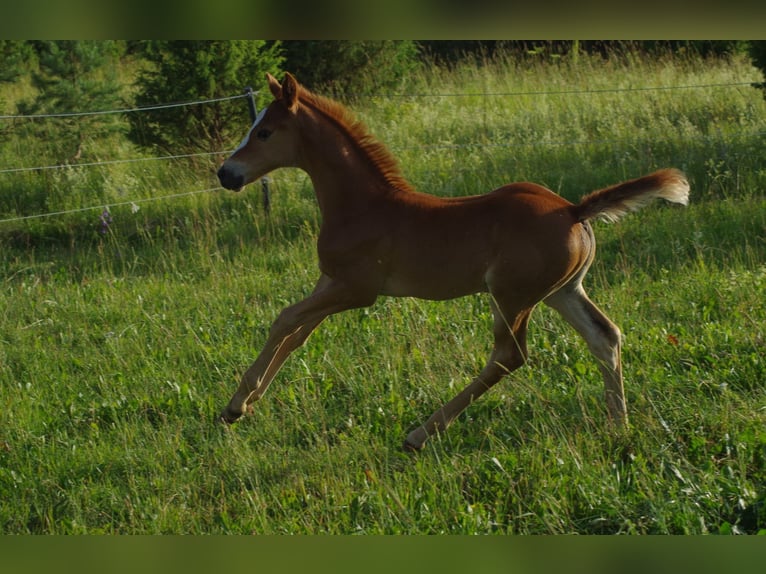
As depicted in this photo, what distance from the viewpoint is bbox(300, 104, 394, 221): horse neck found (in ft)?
14.8

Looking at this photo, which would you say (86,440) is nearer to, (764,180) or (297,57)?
(764,180)

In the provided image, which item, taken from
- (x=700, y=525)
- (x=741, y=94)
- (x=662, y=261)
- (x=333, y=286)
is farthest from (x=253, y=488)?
(x=741, y=94)

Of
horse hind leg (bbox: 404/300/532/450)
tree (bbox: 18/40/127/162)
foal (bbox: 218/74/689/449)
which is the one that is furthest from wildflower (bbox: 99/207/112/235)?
horse hind leg (bbox: 404/300/532/450)

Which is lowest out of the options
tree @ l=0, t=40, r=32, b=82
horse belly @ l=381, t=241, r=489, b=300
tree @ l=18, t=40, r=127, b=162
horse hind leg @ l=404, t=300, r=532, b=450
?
horse hind leg @ l=404, t=300, r=532, b=450

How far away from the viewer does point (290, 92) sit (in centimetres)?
445

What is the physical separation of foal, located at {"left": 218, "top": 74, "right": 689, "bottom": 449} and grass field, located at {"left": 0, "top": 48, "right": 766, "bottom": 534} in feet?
0.94

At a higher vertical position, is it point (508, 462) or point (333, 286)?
point (333, 286)

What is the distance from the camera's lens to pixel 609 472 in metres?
3.75

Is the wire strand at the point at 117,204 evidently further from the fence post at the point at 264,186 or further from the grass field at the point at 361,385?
the fence post at the point at 264,186

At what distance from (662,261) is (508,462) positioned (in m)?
3.34

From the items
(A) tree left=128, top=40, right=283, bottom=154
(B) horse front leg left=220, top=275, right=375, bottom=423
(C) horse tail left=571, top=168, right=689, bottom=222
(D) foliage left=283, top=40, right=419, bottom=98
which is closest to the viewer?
(C) horse tail left=571, top=168, right=689, bottom=222

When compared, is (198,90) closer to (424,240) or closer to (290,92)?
(290,92)

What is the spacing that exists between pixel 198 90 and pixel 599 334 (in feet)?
21.7

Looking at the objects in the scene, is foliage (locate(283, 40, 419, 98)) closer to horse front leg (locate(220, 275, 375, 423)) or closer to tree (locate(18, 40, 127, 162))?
tree (locate(18, 40, 127, 162))
